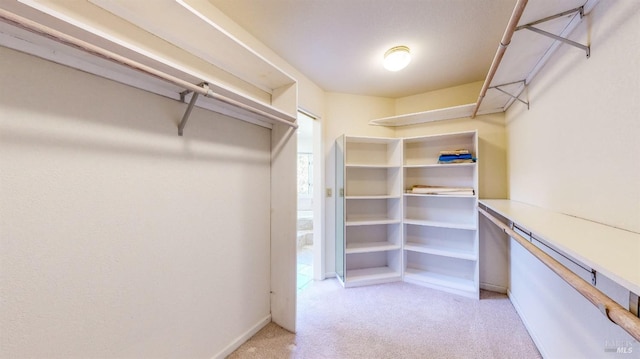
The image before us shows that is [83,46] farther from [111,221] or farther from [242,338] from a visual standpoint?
[242,338]

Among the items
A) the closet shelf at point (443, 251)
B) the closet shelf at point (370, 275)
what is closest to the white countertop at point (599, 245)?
the closet shelf at point (443, 251)

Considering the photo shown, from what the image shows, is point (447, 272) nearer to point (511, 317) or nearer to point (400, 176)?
point (511, 317)

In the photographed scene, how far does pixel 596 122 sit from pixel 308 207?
17.8 feet

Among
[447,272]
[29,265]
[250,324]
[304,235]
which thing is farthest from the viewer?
[304,235]

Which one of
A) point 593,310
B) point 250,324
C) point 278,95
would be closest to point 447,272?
point 593,310

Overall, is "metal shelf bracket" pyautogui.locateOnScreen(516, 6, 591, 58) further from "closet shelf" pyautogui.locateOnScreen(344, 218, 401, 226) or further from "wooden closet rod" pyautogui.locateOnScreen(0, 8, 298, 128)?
"closet shelf" pyautogui.locateOnScreen(344, 218, 401, 226)

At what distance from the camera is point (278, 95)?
191cm

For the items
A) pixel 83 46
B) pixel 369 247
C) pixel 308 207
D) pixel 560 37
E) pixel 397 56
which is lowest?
pixel 369 247

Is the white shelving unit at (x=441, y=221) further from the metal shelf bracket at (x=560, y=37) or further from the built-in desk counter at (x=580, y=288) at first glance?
the metal shelf bracket at (x=560, y=37)

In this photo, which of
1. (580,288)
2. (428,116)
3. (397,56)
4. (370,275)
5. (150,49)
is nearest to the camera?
(580,288)

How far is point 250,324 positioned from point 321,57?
2.39m

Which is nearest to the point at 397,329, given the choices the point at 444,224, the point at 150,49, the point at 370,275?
the point at 370,275

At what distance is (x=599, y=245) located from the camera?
2.27 ft

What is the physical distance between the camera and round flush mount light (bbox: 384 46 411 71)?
6.43 feet
